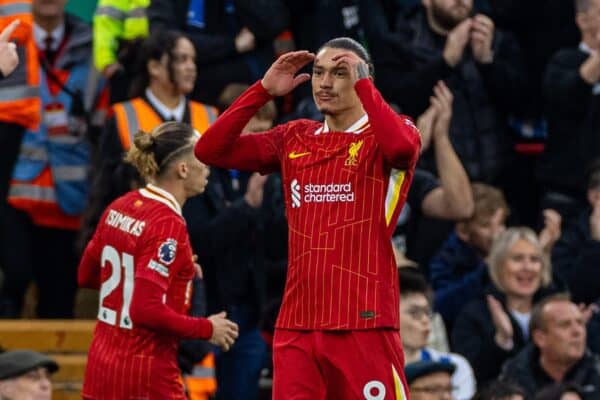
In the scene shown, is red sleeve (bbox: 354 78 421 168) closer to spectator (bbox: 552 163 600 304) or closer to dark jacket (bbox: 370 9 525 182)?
spectator (bbox: 552 163 600 304)

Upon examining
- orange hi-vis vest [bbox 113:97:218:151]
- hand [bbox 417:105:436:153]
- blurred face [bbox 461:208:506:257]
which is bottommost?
blurred face [bbox 461:208:506:257]

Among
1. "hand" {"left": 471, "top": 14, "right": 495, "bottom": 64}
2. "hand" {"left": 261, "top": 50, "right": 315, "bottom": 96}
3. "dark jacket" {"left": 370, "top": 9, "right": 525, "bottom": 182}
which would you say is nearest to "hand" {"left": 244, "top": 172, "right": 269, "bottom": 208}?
"dark jacket" {"left": 370, "top": 9, "right": 525, "bottom": 182}

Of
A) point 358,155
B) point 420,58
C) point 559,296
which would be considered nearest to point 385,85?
point 420,58

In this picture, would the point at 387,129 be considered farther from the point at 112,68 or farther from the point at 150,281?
the point at 112,68

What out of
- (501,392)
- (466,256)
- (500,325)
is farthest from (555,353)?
(466,256)

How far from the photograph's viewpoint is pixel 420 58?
13297mm

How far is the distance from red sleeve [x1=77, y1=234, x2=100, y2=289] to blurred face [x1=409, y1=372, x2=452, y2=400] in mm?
2044

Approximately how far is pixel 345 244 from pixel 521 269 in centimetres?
415

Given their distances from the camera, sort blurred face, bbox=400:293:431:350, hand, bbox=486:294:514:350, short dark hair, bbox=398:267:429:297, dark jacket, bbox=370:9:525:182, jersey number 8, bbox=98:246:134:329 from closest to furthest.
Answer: jersey number 8, bbox=98:246:134:329 → blurred face, bbox=400:293:431:350 → short dark hair, bbox=398:267:429:297 → hand, bbox=486:294:514:350 → dark jacket, bbox=370:9:525:182

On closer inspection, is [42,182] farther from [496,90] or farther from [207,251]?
[496,90]

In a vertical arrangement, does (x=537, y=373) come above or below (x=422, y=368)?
above

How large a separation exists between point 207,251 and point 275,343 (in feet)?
10.6

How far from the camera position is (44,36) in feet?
42.5

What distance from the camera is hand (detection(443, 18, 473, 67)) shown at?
42.7 ft
